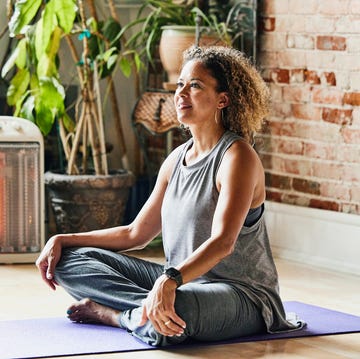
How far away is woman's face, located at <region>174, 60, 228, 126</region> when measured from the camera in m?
3.19

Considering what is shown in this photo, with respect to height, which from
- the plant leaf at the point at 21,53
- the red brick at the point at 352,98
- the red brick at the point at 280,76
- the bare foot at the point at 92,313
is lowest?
the bare foot at the point at 92,313

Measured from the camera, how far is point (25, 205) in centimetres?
454

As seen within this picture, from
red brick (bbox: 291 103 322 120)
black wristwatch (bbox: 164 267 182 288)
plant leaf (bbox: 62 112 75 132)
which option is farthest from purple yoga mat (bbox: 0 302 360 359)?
plant leaf (bbox: 62 112 75 132)

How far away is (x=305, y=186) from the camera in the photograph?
475 cm

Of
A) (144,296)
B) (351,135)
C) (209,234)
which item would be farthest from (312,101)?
(144,296)

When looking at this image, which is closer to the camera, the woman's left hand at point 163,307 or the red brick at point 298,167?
the woman's left hand at point 163,307

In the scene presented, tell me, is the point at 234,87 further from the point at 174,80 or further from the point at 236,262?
the point at 174,80

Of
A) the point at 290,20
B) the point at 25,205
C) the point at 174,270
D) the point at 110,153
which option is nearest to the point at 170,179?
the point at 174,270

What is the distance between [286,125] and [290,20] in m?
0.48

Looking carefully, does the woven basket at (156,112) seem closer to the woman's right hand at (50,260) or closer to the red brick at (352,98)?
the red brick at (352,98)

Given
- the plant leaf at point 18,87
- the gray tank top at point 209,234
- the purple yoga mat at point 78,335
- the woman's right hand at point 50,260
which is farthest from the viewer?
the plant leaf at point 18,87

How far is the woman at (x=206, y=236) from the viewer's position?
3041 mm

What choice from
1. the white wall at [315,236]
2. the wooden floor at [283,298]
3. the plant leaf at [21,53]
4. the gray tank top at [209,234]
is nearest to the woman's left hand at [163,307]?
the wooden floor at [283,298]

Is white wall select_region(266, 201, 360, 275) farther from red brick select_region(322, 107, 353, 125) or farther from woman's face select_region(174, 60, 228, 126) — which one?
woman's face select_region(174, 60, 228, 126)
